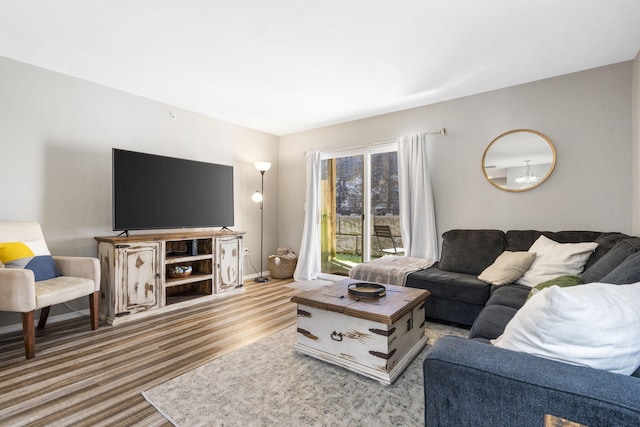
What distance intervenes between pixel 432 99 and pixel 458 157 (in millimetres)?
809

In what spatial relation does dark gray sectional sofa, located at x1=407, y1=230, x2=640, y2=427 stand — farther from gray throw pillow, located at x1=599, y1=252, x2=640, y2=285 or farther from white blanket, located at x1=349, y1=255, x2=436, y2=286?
white blanket, located at x1=349, y1=255, x2=436, y2=286

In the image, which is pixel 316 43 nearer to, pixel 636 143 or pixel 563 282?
pixel 563 282

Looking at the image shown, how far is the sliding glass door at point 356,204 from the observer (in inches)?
175

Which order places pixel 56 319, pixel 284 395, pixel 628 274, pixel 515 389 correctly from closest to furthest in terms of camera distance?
1. pixel 515 389
2. pixel 628 274
3. pixel 284 395
4. pixel 56 319

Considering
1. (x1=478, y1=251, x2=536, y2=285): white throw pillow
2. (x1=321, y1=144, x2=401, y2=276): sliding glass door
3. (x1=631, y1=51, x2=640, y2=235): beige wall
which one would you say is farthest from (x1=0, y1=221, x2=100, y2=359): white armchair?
(x1=631, y1=51, x2=640, y2=235): beige wall

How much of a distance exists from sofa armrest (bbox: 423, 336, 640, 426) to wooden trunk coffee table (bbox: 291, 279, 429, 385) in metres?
0.91

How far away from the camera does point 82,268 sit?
9.17 feet

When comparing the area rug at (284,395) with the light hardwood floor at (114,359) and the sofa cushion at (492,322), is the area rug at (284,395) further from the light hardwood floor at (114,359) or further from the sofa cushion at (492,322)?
the sofa cushion at (492,322)

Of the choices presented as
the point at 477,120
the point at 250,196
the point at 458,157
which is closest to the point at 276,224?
the point at 250,196

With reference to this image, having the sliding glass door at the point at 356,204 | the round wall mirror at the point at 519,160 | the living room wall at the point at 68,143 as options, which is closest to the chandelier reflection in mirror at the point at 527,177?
the round wall mirror at the point at 519,160

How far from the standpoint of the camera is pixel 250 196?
5070 millimetres

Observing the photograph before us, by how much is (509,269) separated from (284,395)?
2229mm

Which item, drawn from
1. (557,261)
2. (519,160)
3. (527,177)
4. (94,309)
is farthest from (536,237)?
(94,309)

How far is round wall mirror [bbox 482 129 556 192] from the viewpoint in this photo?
10.5 ft
